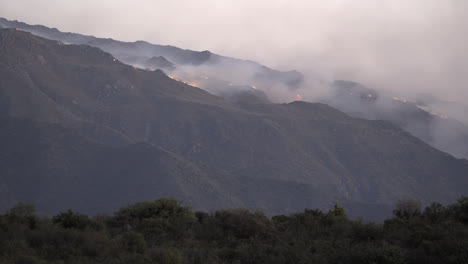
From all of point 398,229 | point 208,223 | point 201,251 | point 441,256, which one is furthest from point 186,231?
point 441,256

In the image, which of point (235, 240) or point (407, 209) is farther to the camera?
point (407, 209)

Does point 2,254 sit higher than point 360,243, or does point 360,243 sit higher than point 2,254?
point 360,243

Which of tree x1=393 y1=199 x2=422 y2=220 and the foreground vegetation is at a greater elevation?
tree x1=393 y1=199 x2=422 y2=220

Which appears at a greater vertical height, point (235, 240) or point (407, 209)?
point (407, 209)

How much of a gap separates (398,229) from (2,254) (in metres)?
26.1

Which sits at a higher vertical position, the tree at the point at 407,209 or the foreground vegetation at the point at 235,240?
the tree at the point at 407,209

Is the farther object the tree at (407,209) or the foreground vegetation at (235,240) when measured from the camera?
the tree at (407,209)

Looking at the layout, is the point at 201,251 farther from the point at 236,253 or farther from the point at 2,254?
the point at 2,254

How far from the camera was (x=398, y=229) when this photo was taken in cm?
3800

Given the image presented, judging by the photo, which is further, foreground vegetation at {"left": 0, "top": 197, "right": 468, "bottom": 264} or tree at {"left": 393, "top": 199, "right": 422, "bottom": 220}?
tree at {"left": 393, "top": 199, "right": 422, "bottom": 220}

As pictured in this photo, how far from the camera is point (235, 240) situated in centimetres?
3662

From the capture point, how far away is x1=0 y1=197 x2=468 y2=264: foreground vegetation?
30.0 m

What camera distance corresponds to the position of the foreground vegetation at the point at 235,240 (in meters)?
30.0

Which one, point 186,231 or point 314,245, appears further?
point 186,231
